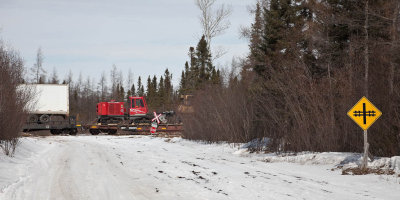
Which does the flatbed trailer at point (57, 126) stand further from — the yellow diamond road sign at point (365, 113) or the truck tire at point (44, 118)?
the yellow diamond road sign at point (365, 113)

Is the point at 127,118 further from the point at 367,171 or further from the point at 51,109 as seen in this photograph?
the point at 367,171

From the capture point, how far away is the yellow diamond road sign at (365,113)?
11.1m

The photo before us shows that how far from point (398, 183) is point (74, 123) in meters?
30.7

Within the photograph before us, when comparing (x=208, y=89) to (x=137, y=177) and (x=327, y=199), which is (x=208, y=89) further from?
(x=327, y=199)

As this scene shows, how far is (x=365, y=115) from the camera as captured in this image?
36.9 ft

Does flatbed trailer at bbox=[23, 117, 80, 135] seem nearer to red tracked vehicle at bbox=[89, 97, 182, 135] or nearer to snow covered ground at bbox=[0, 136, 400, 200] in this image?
red tracked vehicle at bbox=[89, 97, 182, 135]

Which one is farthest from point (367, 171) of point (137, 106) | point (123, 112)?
point (123, 112)

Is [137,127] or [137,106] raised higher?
[137,106]

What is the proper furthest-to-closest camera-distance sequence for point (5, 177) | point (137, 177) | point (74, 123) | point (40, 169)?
1. point (74, 123)
2. point (40, 169)
3. point (137, 177)
4. point (5, 177)

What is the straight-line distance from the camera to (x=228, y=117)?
20.7 metres

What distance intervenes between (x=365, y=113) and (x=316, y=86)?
3849 millimetres

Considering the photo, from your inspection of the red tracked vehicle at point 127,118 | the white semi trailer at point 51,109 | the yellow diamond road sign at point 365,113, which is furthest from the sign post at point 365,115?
the white semi trailer at point 51,109

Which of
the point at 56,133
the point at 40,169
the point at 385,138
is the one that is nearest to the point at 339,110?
the point at 385,138

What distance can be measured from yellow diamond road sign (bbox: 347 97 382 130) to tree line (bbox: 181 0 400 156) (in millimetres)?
923
